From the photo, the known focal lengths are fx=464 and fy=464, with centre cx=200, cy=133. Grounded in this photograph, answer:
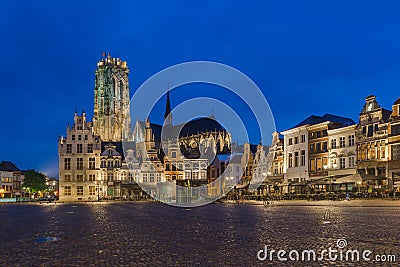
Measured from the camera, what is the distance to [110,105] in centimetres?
12012

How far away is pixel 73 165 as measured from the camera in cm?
7862

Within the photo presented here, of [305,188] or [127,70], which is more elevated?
[127,70]

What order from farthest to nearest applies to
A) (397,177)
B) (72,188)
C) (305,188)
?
(72,188), (305,188), (397,177)

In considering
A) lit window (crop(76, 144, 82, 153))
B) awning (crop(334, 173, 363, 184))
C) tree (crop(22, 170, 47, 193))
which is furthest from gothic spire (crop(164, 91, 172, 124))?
awning (crop(334, 173, 363, 184))

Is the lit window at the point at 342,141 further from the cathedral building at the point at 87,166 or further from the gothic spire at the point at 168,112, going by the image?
the gothic spire at the point at 168,112

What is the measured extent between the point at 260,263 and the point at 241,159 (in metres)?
75.9

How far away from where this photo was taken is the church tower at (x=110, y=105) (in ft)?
390

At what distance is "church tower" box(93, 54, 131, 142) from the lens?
390ft

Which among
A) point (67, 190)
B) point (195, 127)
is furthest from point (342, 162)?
point (195, 127)

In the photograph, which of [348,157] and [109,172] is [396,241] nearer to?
[348,157]

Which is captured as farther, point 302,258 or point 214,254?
point 214,254

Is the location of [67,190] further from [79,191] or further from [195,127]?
[195,127]

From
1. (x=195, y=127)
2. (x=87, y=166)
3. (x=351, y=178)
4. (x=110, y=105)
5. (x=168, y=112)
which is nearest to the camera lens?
(x=351, y=178)

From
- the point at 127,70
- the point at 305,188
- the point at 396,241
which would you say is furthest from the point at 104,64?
the point at 396,241
